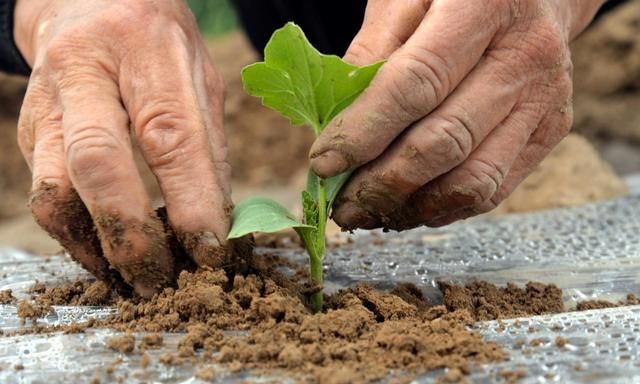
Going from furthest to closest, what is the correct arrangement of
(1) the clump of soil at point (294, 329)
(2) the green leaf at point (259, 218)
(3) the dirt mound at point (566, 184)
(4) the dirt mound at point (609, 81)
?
(4) the dirt mound at point (609, 81) < (3) the dirt mound at point (566, 184) < (2) the green leaf at point (259, 218) < (1) the clump of soil at point (294, 329)

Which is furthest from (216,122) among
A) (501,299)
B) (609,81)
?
(609,81)

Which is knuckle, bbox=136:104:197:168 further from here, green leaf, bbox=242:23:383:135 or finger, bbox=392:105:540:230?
finger, bbox=392:105:540:230

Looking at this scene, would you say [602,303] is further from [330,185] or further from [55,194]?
[55,194]

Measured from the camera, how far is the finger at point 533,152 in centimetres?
157

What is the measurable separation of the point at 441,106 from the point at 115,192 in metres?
0.59

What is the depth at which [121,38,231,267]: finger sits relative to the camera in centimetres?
132

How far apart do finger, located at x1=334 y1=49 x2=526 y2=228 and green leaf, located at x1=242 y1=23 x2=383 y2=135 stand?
13 cm

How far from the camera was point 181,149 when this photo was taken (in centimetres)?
134

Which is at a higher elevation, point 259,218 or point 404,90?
point 404,90

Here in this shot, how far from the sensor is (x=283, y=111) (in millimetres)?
1382

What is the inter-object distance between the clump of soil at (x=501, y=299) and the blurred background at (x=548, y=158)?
4.15 ft

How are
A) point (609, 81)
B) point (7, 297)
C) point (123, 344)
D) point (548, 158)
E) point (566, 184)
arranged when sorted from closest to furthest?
point (123, 344) < point (7, 297) < point (566, 184) < point (548, 158) < point (609, 81)

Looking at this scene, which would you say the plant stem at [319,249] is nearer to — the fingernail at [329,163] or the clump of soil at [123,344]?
the fingernail at [329,163]

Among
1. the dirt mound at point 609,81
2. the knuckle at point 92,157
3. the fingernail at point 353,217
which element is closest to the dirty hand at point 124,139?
the knuckle at point 92,157
